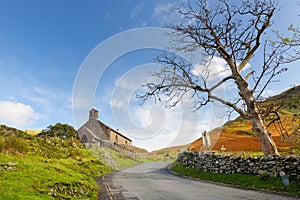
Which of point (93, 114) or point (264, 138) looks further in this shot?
point (93, 114)

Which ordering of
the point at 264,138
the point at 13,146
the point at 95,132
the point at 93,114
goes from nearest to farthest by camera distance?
the point at 264,138, the point at 13,146, the point at 95,132, the point at 93,114

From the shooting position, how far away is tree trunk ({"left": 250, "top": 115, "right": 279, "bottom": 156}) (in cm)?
1366

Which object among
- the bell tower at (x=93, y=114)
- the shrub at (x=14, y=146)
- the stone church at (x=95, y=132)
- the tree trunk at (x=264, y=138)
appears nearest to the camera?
the tree trunk at (x=264, y=138)

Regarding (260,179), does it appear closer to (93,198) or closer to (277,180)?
(277,180)

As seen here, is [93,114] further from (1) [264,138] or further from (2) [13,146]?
(1) [264,138]

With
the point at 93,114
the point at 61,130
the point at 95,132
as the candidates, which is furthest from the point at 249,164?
the point at 61,130

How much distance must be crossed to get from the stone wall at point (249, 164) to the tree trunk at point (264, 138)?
84 cm

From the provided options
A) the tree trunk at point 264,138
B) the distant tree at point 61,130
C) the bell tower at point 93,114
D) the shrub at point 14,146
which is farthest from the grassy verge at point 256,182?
the distant tree at point 61,130

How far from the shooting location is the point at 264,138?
13.9 metres

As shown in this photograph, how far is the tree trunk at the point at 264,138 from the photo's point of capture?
538 inches

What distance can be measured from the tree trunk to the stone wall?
2.76ft

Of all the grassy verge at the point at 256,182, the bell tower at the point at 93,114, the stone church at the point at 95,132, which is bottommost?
the grassy verge at the point at 256,182

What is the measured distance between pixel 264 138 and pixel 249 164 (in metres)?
1.91

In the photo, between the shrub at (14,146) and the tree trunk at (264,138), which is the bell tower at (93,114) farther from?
the tree trunk at (264,138)
